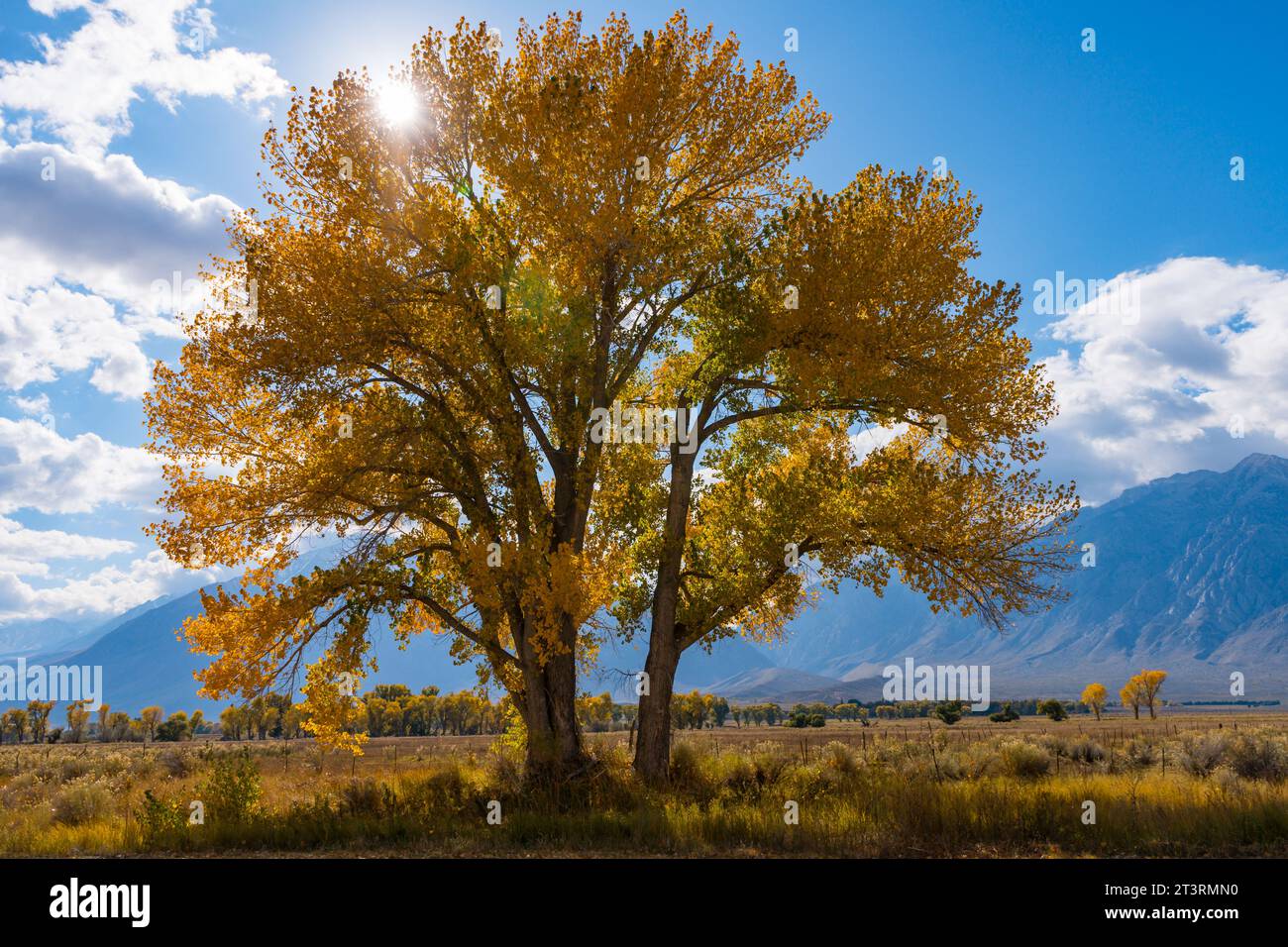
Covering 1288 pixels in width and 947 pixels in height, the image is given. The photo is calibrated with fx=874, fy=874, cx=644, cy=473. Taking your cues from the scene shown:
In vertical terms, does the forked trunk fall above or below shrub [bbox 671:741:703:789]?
above

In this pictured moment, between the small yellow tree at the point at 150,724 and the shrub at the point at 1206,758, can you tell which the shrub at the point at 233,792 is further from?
the small yellow tree at the point at 150,724

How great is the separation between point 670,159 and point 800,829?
43.6 ft

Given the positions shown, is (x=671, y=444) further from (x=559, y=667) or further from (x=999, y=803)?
(x=999, y=803)

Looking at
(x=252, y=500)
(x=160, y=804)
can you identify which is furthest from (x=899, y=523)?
(x=160, y=804)

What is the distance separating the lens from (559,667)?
17844 millimetres

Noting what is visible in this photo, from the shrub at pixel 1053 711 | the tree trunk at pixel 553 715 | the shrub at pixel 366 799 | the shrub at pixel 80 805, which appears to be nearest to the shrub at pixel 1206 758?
the tree trunk at pixel 553 715

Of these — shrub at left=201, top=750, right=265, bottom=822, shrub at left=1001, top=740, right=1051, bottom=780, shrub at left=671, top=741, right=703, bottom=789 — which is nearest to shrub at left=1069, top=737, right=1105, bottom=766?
shrub at left=1001, top=740, right=1051, bottom=780

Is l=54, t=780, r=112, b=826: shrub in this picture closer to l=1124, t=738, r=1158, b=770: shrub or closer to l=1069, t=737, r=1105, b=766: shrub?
l=1124, t=738, r=1158, b=770: shrub

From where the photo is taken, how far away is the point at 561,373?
1809 centimetres

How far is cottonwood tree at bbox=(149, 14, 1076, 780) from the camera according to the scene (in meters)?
15.8

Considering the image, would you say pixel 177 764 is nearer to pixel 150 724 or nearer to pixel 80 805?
pixel 80 805

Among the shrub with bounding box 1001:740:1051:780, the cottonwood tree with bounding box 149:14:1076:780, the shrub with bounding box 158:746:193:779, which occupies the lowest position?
the shrub with bounding box 158:746:193:779

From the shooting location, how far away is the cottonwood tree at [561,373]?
1580 cm

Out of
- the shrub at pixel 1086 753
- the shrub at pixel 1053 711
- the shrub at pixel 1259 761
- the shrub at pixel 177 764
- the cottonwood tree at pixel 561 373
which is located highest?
the cottonwood tree at pixel 561 373
